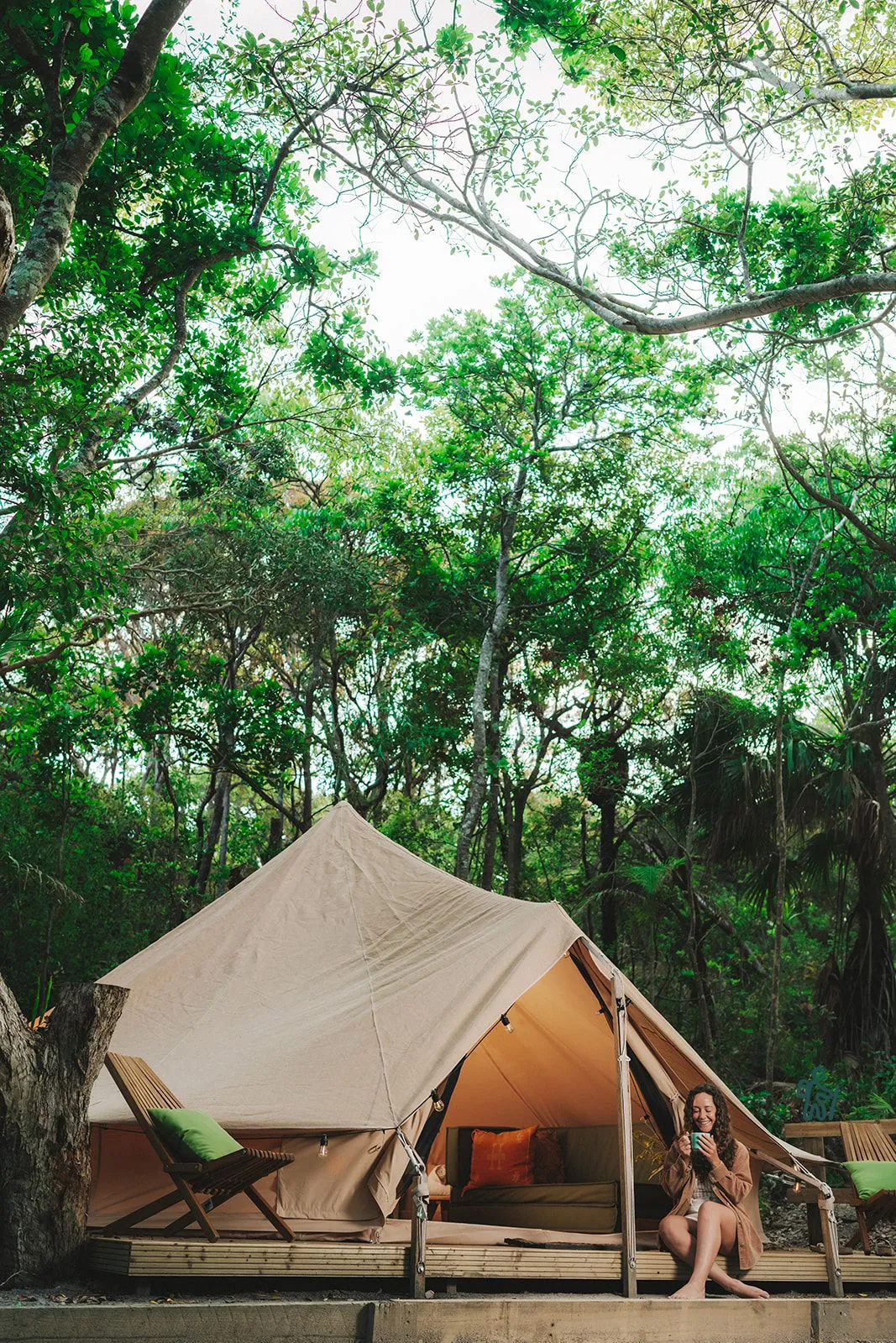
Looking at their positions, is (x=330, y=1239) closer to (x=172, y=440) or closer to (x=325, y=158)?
(x=325, y=158)

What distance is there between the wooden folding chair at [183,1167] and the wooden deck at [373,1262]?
4.3 inches

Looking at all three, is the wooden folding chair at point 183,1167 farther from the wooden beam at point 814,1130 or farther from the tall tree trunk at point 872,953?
the tall tree trunk at point 872,953

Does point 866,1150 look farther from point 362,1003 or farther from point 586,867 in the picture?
point 586,867

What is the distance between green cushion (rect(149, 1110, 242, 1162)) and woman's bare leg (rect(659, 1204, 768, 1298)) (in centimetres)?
208

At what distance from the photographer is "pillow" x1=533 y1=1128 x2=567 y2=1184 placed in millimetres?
7059

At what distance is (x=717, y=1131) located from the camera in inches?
203

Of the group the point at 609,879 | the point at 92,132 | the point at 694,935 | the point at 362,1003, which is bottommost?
the point at 362,1003

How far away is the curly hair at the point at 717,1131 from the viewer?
5.05 meters

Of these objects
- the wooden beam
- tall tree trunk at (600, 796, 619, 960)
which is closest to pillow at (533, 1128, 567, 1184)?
the wooden beam

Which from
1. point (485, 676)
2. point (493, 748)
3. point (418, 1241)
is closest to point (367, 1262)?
point (418, 1241)

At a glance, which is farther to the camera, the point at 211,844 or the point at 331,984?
the point at 211,844

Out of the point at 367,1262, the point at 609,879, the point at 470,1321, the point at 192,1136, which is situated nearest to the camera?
the point at 470,1321

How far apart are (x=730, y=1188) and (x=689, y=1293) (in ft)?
1.76

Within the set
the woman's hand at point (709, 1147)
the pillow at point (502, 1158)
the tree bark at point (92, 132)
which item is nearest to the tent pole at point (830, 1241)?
the woman's hand at point (709, 1147)
